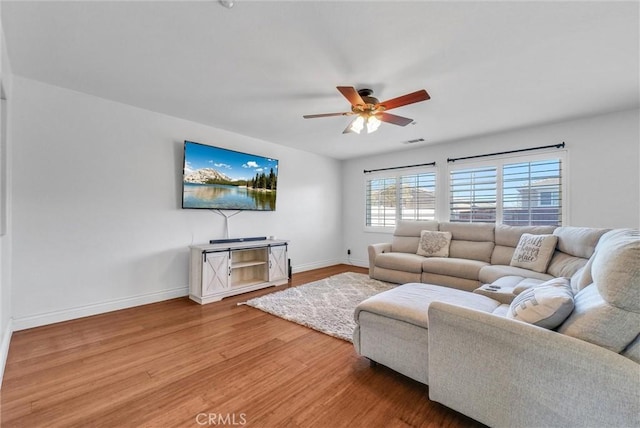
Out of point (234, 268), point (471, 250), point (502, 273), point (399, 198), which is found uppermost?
point (399, 198)

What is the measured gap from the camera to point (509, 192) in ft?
13.4

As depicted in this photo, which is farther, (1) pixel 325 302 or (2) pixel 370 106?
(1) pixel 325 302

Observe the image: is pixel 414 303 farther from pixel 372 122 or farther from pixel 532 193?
pixel 532 193

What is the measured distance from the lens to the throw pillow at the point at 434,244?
4.09 meters

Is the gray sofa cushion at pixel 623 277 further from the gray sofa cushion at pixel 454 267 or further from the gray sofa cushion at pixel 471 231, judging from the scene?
the gray sofa cushion at pixel 471 231

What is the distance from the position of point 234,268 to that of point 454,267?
301cm

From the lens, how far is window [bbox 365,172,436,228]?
194 inches

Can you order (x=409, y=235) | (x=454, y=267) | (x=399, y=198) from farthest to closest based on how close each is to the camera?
(x=399, y=198) → (x=409, y=235) → (x=454, y=267)

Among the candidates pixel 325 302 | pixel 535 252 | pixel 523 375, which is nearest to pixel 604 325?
pixel 523 375

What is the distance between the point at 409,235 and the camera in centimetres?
464

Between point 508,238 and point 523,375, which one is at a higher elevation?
point 508,238

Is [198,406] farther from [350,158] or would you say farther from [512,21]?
[350,158]

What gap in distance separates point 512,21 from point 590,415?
2202 millimetres

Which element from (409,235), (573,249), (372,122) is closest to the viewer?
(372,122)
